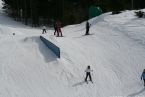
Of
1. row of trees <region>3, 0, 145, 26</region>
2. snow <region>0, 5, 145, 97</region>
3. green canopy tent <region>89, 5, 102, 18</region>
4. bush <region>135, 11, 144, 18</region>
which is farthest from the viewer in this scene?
row of trees <region>3, 0, 145, 26</region>

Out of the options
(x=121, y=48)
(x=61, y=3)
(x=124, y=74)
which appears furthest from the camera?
(x=61, y=3)

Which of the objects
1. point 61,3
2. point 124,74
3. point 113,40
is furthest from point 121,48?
point 61,3

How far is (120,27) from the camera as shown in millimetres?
34844

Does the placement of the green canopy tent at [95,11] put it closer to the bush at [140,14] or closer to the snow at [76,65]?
the bush at [140,14]

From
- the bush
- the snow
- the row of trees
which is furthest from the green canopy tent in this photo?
the snow

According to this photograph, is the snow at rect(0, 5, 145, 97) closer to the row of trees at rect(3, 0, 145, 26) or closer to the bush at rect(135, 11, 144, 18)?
the bush at rect(135, 11, 144, 18)

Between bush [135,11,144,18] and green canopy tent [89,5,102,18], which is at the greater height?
green canopy tent [89,5,102,18]

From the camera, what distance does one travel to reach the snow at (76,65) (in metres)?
23.2

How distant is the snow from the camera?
76.0ft

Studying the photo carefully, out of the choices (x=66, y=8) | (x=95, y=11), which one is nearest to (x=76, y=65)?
(x=95, y=11)

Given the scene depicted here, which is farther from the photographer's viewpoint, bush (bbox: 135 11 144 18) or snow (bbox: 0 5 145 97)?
bush (bbox: 135 11 144 18)

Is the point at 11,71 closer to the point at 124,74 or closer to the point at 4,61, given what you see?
the point at 4,61

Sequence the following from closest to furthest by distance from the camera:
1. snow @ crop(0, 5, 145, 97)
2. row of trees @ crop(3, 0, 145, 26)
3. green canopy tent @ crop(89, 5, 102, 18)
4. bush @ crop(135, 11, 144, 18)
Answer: snow @ crop(0, 5, 145, 97)
bush @ crop(135, 11, 144, 18)
green canopy tent @ crop(89, 5, 102, 18)
row of trees @ crop(3, 0, 145, 26)

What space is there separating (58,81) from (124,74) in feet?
14.1
